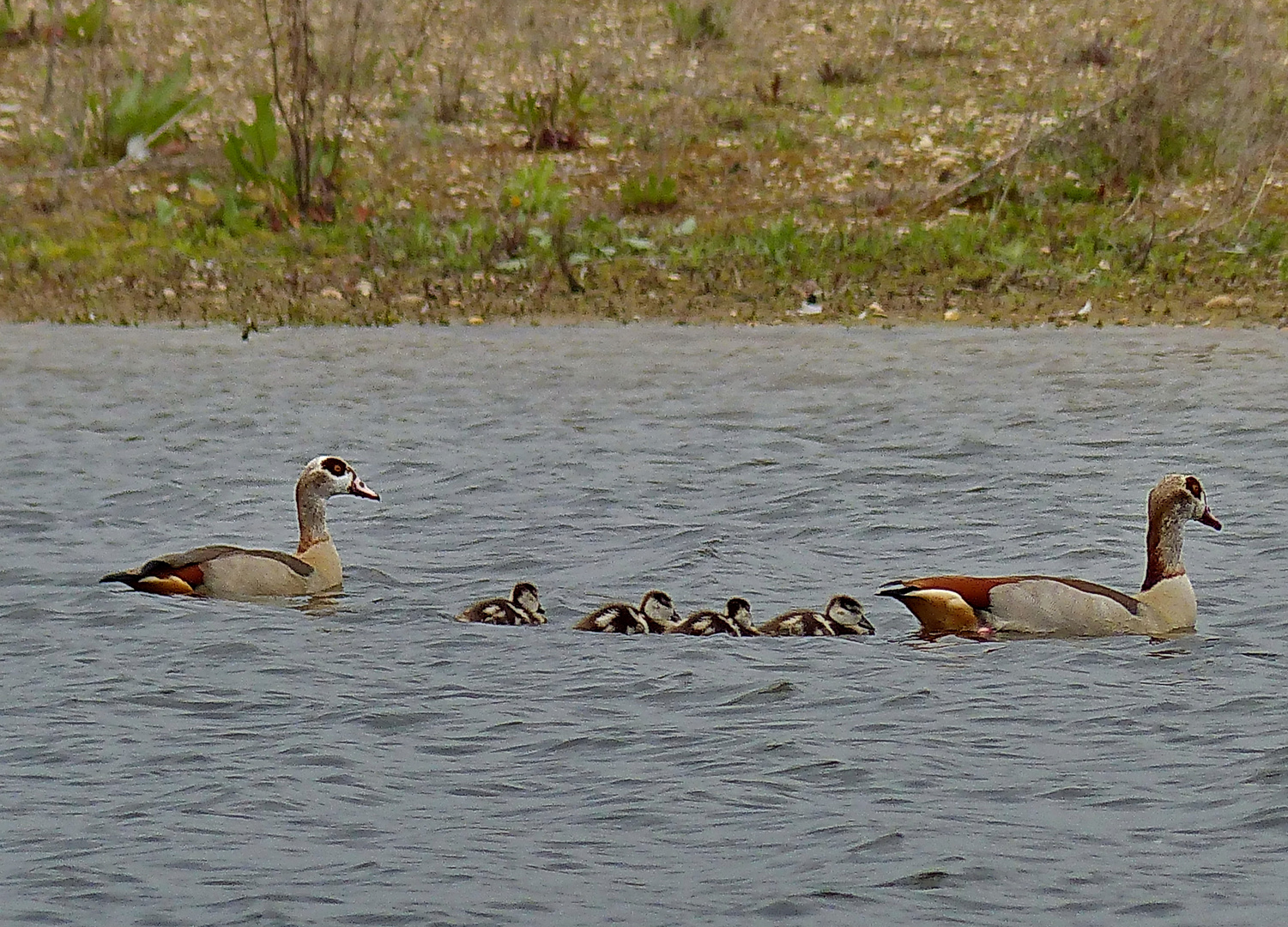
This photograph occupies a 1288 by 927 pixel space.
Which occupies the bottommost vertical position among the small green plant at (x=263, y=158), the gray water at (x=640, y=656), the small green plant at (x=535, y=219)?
the gray water at (x=640, y=656)

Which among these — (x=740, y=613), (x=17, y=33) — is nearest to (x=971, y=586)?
(x=740, y=613)

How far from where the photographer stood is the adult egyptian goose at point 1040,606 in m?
9.30

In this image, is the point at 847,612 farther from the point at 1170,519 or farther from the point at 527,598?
the point at 1170,519

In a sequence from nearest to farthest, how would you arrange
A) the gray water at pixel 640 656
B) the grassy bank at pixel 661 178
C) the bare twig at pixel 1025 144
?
the gray water at pixel 640 656 → the grassy bank at pixel 661 178 → the bare twig at pixel 1025 144

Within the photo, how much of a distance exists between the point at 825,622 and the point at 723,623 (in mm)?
436

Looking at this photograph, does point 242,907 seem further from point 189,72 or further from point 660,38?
point 660,38

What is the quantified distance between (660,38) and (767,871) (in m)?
18.4

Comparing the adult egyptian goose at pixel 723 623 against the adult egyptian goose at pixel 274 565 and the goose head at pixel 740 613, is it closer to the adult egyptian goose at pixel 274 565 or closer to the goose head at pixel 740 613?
the goose head at pixel 740 613

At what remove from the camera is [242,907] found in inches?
241

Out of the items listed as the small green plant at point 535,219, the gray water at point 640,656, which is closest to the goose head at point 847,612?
the gray water at point 640,656

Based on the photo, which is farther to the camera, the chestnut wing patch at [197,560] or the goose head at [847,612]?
the chestnut wing patch at [197,560]

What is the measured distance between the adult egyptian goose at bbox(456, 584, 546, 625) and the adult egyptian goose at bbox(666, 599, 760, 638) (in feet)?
1.99

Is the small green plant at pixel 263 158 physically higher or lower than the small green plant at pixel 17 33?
lower

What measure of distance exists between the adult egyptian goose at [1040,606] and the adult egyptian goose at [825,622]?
0.16 m
